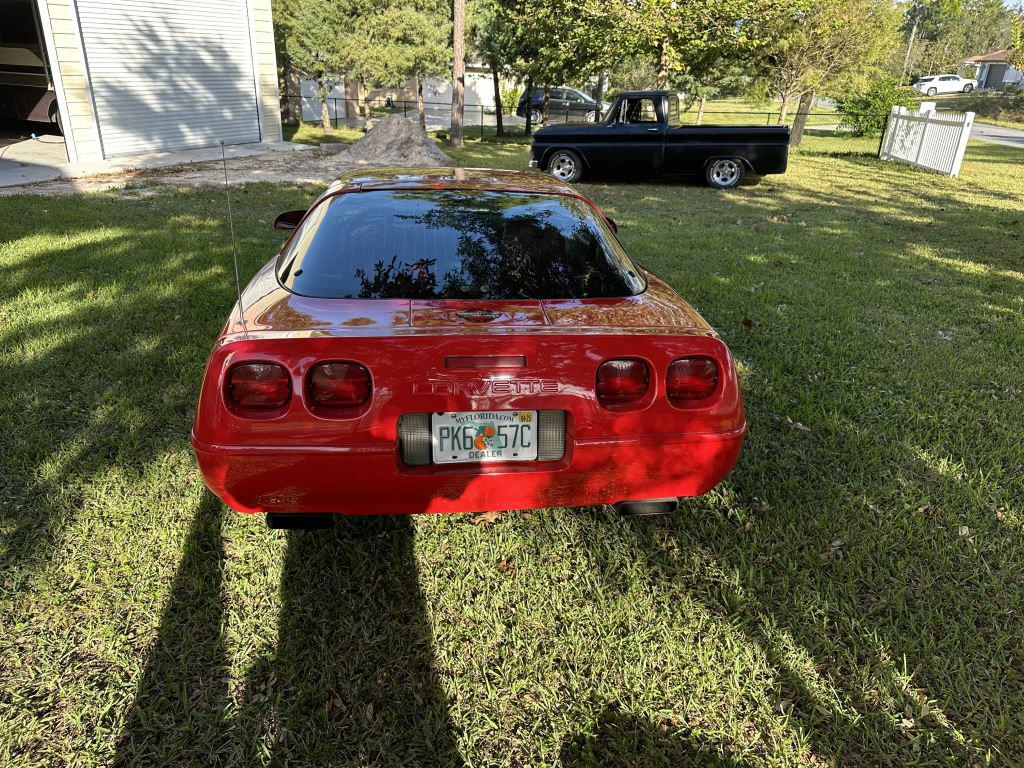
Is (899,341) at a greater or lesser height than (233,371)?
lesser

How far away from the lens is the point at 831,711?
199 cm

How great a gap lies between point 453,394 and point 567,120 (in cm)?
2741

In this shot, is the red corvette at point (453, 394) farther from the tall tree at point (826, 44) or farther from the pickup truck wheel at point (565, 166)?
the tall tree at point (826, 44)

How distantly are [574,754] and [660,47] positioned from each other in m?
17.9

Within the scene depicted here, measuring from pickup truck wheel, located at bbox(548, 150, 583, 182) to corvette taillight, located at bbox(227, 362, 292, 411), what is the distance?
11.1 m

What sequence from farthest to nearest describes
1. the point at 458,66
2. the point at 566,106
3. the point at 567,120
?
the point at 566,106, the point at 567,120, the point at 458,66

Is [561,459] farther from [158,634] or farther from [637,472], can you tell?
[158,634]

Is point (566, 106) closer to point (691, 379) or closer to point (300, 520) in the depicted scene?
point (691, 379)

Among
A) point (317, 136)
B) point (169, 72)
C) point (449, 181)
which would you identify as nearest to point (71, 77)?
point (169, 72)

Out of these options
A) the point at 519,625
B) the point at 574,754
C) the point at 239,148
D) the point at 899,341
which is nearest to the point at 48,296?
the point at 519,625

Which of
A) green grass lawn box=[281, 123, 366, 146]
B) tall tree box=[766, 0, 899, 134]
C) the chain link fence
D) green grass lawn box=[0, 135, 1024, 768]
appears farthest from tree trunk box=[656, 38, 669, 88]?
green grass lawn box=[0, 135, 1024, 768]

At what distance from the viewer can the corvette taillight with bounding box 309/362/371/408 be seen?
79.9 inches

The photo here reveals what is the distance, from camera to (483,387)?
2.02 m

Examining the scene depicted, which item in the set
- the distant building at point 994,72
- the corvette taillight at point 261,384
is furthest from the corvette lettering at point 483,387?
the distant building at point 994,72
